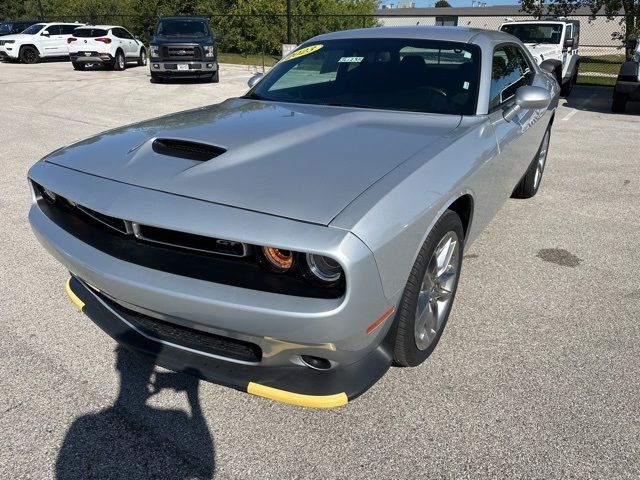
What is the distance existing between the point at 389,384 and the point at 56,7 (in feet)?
164

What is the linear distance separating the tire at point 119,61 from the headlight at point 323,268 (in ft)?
61.7

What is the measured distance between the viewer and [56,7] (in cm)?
4266

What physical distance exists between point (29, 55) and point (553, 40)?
63.3ft

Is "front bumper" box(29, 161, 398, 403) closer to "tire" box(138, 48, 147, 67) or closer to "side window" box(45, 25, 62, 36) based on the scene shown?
"tire" box(138, 48, 147, 67)

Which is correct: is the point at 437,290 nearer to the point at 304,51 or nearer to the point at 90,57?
the point at 304,51

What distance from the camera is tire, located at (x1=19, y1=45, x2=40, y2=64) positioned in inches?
805

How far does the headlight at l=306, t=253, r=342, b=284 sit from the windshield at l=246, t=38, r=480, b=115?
5.29 feet

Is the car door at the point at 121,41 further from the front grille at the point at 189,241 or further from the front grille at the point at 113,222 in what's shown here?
the front grille at the point at 189,241

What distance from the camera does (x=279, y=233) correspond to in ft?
5.74

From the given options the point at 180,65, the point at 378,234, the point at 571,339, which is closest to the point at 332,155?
the point at 378,234

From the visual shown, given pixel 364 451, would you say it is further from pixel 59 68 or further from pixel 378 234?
pixel 59 68

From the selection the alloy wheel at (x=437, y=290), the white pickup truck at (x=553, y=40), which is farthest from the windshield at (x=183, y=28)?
the alloy wheel at (x=437, y=290)

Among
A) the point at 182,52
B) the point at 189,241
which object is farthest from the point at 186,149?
the point at 182,52

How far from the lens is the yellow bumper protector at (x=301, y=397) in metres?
1.91
